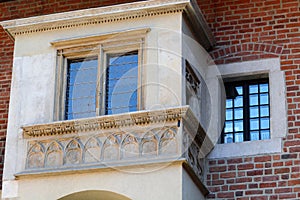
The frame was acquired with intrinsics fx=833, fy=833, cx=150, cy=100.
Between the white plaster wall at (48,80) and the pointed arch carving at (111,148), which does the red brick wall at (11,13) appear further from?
the pointed arch carving at (111,148)

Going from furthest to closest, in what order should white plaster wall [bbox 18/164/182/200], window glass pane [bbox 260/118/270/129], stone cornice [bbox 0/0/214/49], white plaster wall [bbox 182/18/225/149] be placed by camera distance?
window glass pane [bbox 260/118/270/129] → white plaster wall [bbox 182/18/225/149] → stone cornice [bbox 0/0/214/49] → white plaster wall [bbox 18/164/182/200]

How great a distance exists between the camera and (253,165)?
1060 centimetres

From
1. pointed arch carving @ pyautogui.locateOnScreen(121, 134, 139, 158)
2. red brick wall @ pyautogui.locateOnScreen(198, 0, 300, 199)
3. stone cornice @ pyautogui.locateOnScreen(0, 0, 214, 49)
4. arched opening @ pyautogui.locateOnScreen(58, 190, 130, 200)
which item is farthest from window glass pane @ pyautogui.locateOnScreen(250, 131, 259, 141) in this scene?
arched opening @ pyautogui.locateOnScreen(58, 190, 130, 200)

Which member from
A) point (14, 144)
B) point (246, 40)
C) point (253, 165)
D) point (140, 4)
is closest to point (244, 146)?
point (253, 165)

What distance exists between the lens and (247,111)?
439 inches

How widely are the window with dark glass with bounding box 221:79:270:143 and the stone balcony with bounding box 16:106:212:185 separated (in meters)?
0.82

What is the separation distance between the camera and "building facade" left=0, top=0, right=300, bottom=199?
32.4 feet

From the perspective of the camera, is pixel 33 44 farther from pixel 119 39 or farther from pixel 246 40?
Answer: pixel 246 40

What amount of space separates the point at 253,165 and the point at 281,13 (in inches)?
88.2

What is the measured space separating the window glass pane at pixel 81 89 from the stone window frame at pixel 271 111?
1.73 metres

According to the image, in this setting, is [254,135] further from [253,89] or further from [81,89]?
[81,89]

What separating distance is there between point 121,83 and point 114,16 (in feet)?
3.06

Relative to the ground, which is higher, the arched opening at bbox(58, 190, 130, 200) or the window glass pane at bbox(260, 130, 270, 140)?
the window glass pane at bbox(260, 130, 270, 140)

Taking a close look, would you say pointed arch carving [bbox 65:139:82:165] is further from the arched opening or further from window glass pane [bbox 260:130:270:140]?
window glass pane [bbox 260:130:270:140]
